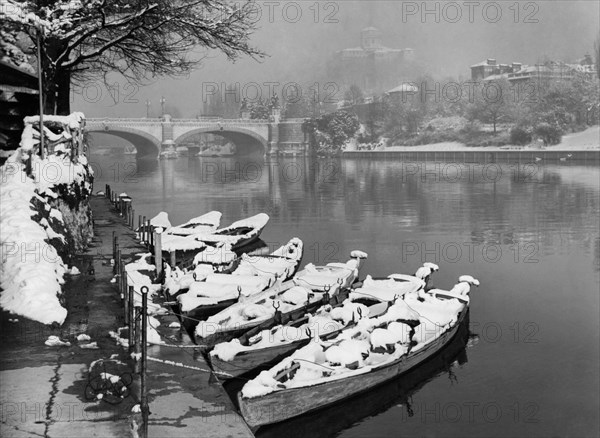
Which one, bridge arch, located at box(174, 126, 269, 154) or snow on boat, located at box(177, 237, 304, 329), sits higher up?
bridge arch, located at box(174, 126, 269, 154)

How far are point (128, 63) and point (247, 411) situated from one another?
1652 centimetres

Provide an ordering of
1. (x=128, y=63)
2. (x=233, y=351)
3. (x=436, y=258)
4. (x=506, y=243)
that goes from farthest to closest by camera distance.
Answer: (x=506, y=243) < (x=436, y=258) < (x=128, y=63) < (x=233, y=351)

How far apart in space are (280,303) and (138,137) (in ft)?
281

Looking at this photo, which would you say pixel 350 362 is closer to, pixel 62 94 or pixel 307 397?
pixel 307 397

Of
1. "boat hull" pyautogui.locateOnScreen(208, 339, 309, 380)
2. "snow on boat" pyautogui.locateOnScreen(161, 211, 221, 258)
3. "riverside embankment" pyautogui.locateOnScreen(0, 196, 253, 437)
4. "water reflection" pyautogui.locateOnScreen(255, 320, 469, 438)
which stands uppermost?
"snow on boat" pyautogui.locateOnScreen(161, 211, 221, 258)

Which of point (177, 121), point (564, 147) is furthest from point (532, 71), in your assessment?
point (177, 121)

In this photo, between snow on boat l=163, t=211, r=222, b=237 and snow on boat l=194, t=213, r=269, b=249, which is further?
snow on boat l=163, t=211, r=222, b=237

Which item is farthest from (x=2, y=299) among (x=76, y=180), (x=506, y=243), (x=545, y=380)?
(x=506, y=243)

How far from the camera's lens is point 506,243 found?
29734mm

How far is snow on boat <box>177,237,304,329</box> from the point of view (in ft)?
53.3

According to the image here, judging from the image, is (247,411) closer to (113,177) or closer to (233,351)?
(233,351)

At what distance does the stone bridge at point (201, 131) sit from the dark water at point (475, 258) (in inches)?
1004

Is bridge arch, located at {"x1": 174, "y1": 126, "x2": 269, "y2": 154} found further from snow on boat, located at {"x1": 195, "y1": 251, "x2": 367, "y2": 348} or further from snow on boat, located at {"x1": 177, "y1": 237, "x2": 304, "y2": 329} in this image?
snow on boat, located at {"x1": 195, "y1": 251, "x2": 367, "y2": 348}

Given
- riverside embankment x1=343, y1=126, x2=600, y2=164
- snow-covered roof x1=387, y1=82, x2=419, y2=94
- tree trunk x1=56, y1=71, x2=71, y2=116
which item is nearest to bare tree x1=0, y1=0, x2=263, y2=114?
tree trunk x1=56, y1=71, x2=71, y2=116
